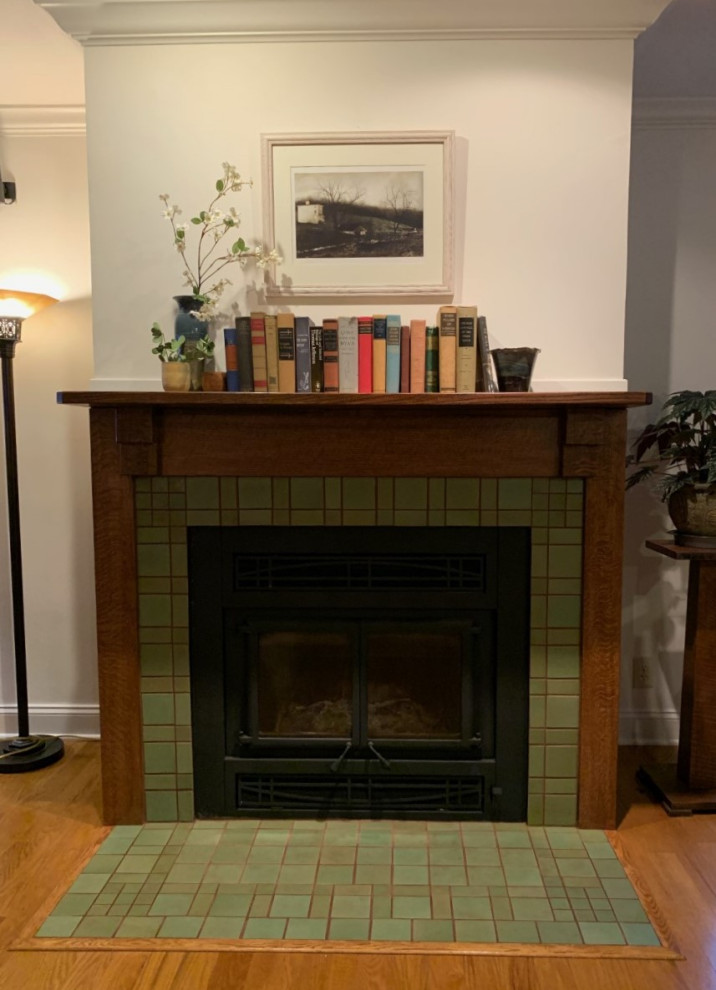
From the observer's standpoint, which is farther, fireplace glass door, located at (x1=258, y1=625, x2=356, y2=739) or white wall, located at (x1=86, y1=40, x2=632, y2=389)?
fireplace glass door, located at (x1=258, y1=625, x2=356, y2=739)

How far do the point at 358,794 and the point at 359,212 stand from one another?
5.87 ft

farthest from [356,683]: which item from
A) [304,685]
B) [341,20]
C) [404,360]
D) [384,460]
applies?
[341,20]

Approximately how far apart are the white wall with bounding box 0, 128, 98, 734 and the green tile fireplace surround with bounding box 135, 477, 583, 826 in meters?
0.78

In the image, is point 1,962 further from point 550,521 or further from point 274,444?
point 550,521

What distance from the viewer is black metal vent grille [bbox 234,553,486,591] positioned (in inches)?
90.4

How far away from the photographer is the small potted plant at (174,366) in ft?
7.06

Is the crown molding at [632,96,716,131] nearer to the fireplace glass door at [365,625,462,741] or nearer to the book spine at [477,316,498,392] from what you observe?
the book spine at [477,316,498,392]

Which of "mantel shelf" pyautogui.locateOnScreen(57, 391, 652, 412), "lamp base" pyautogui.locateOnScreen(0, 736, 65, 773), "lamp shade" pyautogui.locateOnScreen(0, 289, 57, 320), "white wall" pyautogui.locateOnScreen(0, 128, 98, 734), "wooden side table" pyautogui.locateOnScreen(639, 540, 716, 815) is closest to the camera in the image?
"mantel shelf" pyautogui.locateOnScreen(57, 391, 652, 412)

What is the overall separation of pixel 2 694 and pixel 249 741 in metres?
1.28

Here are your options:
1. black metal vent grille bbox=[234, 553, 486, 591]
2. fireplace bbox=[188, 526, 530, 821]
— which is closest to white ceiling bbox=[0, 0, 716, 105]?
fireplace bbox=[188, 526, 530, 821]

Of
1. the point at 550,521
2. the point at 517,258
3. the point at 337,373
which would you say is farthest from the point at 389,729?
the point at 517,258

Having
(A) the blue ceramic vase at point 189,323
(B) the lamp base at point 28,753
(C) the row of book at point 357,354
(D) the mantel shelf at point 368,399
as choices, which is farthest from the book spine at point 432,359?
(B) the lamp base at point 28,753

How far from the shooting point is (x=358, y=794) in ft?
7.75

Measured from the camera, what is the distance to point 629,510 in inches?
113
